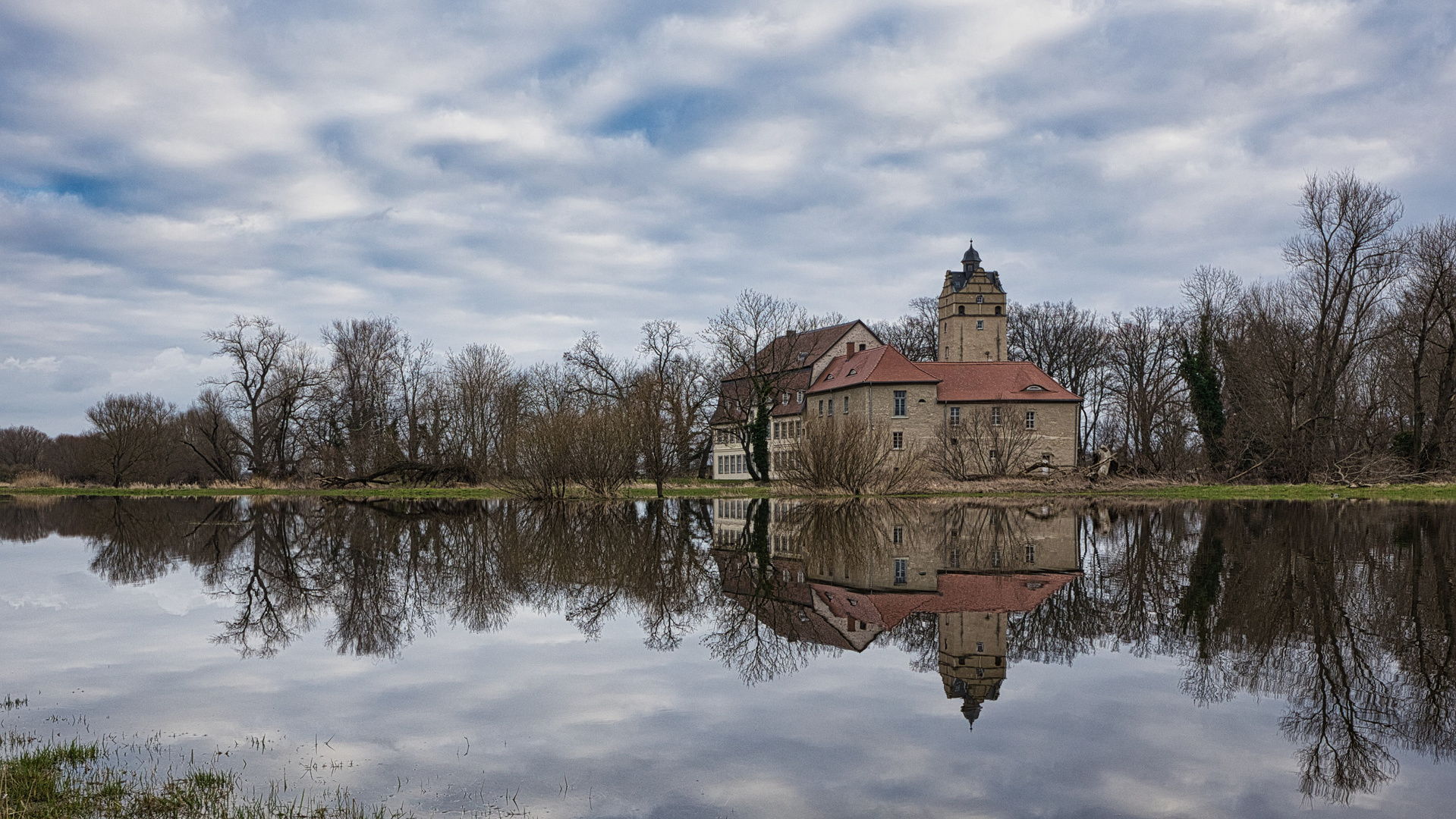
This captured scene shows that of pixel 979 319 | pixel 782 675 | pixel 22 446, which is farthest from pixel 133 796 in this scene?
pixel 22 446

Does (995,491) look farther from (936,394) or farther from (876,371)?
(876,371)

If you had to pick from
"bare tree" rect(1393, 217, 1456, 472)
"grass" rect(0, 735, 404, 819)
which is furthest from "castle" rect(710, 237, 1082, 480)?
"grass" rect(0, 735, 404, 819)

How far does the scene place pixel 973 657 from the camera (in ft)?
28.2

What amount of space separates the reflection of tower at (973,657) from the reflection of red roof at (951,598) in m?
0.49

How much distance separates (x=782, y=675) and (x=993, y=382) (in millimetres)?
48826

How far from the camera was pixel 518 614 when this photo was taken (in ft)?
38.4

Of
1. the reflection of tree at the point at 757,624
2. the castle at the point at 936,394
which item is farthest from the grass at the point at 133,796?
the castle at the point at 936,394

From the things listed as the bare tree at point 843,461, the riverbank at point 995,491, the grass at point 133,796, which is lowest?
the grass at point 133,796

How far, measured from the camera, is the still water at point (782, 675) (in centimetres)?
549

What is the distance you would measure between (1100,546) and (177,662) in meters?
15.0

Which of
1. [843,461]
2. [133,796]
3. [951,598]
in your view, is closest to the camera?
[133,796]

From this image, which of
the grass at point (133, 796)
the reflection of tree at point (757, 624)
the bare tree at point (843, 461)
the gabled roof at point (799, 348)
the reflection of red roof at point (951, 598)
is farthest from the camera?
the gabled roof at point (799, 348)

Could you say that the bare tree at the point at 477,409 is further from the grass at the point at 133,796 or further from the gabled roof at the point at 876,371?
the grass at the point at 133,796

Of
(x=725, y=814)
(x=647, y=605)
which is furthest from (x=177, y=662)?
(x=725, y=814)
